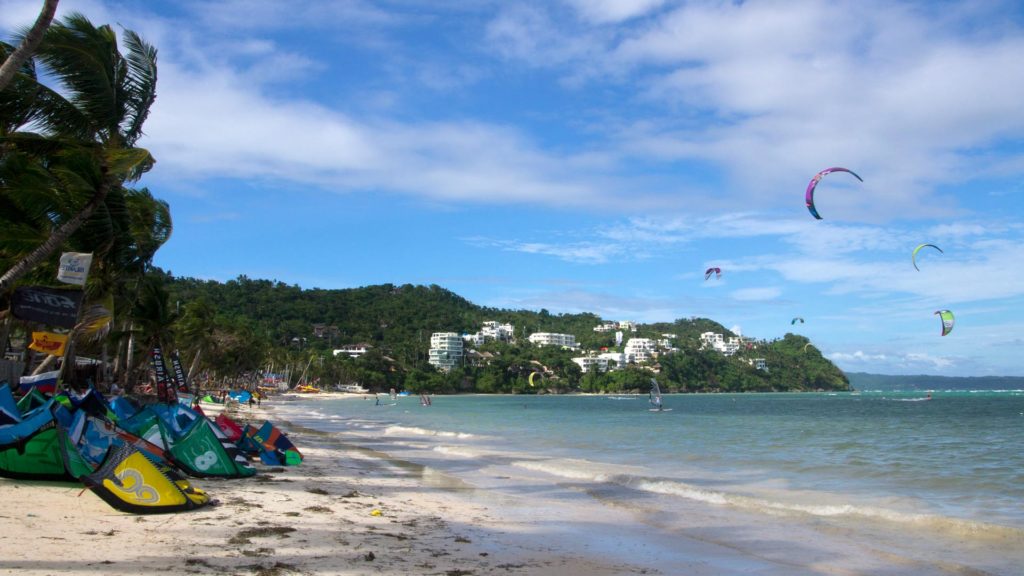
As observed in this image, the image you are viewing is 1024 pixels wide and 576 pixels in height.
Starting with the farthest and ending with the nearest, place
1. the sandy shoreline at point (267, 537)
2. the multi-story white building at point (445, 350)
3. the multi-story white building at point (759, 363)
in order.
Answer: the multi-story white building at point (759, 363) < the multi-story white building at point (445, 350) < the sandy shoreline at point (267, 537)

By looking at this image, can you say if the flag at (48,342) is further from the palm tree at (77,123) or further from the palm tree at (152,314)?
the palm tree at (152,314)

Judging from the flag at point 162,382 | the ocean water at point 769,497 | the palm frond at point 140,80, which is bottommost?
→ the ocean water at point 769,497

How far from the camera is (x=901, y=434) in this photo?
29047 mm

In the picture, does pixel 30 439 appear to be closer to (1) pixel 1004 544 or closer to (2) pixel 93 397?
(2) pixel 93 397

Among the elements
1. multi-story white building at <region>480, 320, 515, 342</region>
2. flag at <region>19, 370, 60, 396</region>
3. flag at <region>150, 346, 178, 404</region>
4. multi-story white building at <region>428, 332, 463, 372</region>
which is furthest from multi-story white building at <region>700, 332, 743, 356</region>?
flag at <region>19, 370, 60, 396</region>

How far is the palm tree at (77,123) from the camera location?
9438 mm

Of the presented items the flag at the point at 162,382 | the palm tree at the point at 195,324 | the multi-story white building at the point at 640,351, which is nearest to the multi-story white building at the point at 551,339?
the multi-story white building at the point at 640,351

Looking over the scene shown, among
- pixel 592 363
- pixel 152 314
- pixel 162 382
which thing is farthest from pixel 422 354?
pixel 162 382

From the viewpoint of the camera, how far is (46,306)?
11008mm

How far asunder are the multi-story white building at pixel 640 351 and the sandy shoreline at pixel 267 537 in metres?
156

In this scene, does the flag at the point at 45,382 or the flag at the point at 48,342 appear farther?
the flag at the point at 48,342

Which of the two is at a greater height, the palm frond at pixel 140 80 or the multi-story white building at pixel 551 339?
the multi-story white building at pixel 551 339

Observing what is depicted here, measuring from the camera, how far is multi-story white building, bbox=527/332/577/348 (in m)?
180

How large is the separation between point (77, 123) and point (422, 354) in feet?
441
